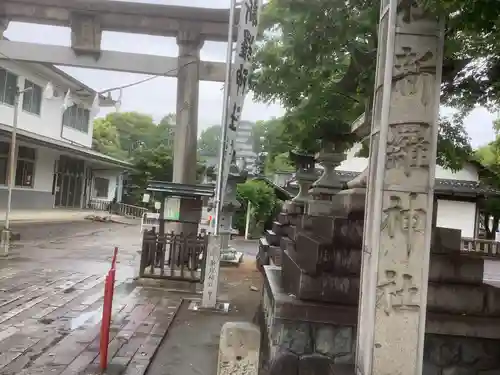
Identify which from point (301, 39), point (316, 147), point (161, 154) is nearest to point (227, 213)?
point (316, 147)

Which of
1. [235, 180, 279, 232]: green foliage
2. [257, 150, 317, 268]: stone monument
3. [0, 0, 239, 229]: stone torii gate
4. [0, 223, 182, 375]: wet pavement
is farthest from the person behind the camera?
[235, 180, 279, 232]: green foliage

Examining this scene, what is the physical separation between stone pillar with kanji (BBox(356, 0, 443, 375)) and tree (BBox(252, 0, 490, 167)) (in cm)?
28

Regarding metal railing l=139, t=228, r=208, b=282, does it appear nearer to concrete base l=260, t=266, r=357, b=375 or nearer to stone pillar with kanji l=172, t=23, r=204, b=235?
stone pillar with kanji l=172, t=23, r=204, b=235

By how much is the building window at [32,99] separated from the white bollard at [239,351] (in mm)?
24204

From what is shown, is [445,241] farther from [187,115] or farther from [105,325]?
[187,115]

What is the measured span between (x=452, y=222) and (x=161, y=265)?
2193 cm

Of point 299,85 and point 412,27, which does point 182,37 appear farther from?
point 412,27

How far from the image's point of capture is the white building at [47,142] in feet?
75.5

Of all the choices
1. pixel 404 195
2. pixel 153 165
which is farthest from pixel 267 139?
pixel 404 195

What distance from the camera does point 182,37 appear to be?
42.0 ft

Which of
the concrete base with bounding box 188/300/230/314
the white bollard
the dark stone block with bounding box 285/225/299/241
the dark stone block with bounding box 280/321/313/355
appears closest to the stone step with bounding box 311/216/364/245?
the dark stone block with bounding box 280/321/313/355

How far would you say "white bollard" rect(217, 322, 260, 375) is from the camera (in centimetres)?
→ 355

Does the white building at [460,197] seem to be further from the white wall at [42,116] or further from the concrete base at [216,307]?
the concrete base at [216,307]

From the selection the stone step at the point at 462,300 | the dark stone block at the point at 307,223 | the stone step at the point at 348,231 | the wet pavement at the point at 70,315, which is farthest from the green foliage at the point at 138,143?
the stone step at the point at 462,300
